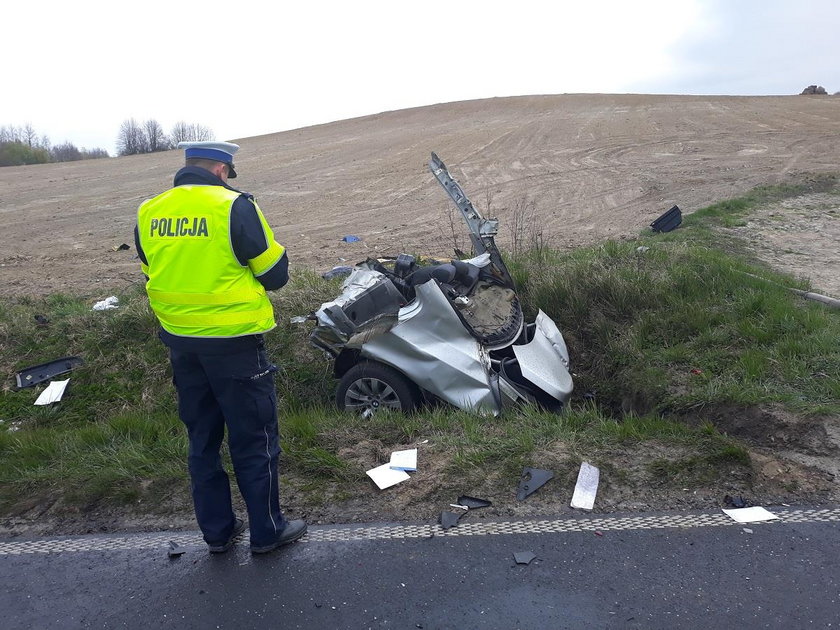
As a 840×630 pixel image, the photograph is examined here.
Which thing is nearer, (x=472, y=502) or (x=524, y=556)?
(x=524, y=556)

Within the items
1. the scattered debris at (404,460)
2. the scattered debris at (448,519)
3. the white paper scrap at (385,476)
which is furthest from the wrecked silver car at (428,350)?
the scattered debris at (448,519)

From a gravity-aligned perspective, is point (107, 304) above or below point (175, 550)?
above

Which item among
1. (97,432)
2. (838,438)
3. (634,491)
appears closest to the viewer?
(634,491)

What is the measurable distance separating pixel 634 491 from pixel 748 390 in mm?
1616

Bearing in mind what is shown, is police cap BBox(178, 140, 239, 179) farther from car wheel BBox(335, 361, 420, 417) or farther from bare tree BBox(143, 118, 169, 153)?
bare tree BBox(143, 118, 169, 153)

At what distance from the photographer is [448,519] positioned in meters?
3.38

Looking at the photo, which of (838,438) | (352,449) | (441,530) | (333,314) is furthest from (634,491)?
(333,314)

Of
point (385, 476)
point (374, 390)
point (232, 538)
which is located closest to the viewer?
point (232, 538)

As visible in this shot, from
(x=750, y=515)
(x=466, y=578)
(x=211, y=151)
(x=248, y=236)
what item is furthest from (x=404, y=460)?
(x=211, y=151)

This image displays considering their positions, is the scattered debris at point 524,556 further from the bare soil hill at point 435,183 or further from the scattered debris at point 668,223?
the scattered debris at point 668,223

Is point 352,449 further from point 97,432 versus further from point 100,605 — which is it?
point 97,432

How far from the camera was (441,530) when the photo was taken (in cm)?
330

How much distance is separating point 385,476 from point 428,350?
1.24 m

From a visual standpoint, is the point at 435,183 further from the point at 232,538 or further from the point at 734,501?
the point at 232,538
